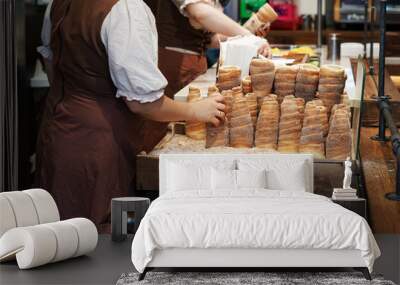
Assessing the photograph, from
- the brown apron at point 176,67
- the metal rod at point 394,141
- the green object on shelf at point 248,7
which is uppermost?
the green object on shelf at point 248,7

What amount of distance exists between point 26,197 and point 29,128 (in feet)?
5.25

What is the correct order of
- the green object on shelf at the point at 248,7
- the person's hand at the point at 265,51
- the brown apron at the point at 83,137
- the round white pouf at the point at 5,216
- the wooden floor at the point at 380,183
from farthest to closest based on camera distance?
the green object on shelf at the point at 248,7 < the person's hand at the point at 265,51 < the brown apron at the point at 83,137 < the wooden floor at the point at 380,183 < the round white pouf at the point at 5,216

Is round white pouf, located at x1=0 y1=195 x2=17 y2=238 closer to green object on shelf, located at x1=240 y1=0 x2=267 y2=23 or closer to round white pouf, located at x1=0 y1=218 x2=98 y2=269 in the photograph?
round white pouf, located at x1=0 y1=218 x2=98 y2=269

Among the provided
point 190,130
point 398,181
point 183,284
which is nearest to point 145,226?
point 183,284

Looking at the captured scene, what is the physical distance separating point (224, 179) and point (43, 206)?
2.90 feet

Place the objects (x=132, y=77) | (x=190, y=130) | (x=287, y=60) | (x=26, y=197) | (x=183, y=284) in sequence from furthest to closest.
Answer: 1. (x=287, y=60)
2. (x=190, y=130)
3. (x=132, y=77)
4. (x=26, y=197)
5. (x=183, y=284)

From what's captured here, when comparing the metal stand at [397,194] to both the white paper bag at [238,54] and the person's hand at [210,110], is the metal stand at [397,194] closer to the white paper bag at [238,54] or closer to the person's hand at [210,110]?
the person's hand at [210,110]

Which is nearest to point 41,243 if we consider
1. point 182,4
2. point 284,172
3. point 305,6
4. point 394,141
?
point 284,172

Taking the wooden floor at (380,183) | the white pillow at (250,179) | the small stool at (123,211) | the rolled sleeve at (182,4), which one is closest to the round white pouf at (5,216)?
the small stool at (123,211)

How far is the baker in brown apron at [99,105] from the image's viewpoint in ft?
17.4

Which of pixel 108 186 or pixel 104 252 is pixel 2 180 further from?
pixel 104 252

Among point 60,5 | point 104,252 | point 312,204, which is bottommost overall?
point 104,252

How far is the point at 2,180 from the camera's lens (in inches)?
230

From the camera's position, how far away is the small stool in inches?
200
